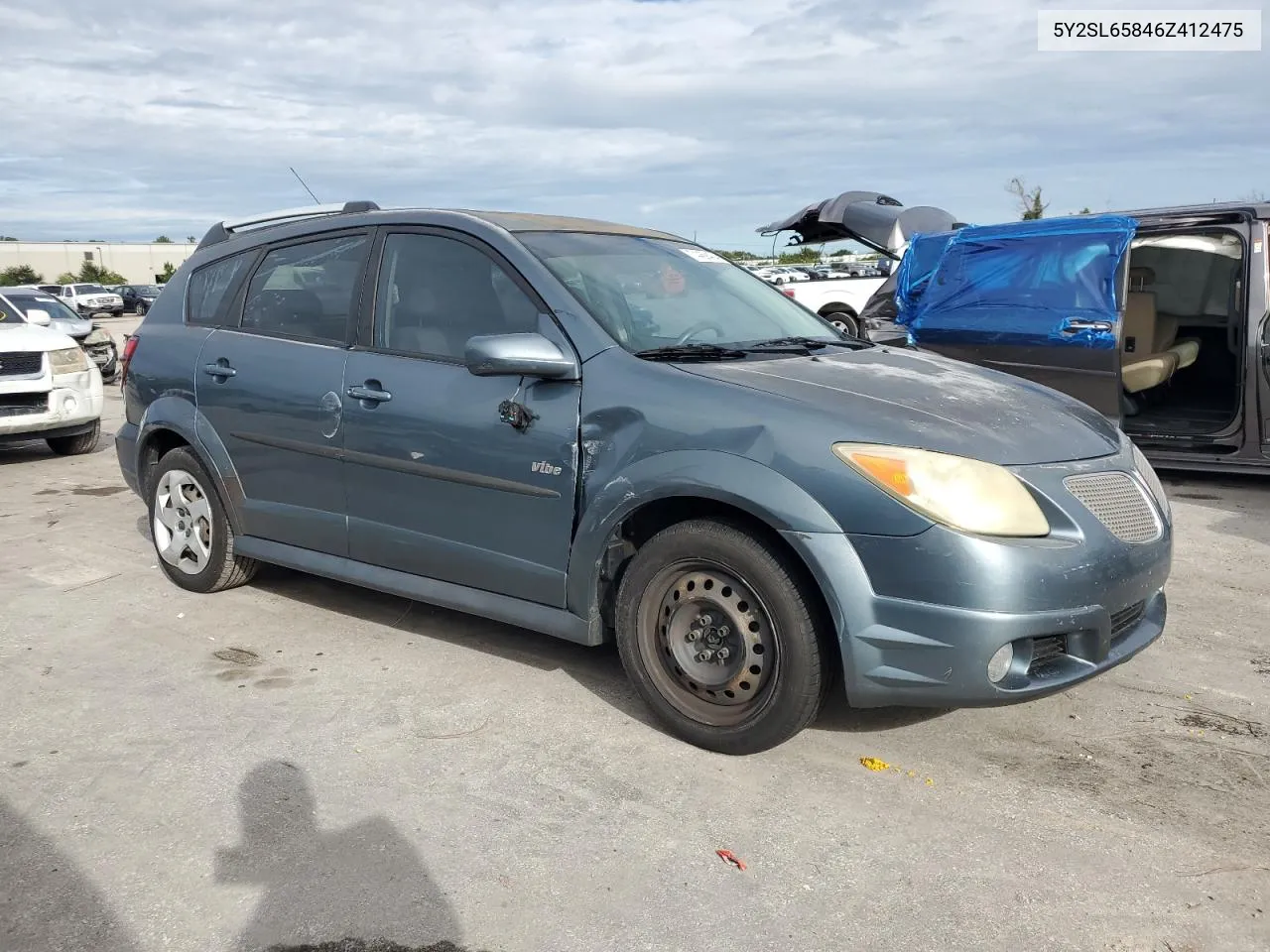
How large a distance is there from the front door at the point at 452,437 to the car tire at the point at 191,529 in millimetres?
1046

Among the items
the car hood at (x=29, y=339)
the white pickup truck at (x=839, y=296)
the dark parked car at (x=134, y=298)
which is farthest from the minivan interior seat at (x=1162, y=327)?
the dark parked car at (x=134, y=298)

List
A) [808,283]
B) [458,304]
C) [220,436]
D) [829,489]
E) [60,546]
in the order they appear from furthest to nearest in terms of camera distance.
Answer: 1. [808,283]
2. [60,546]
3. [220,436]
4. [458,304]
5. [829,489]

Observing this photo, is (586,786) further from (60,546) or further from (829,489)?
(60,546)

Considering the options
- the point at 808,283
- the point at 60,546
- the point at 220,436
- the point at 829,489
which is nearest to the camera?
the point at 829,489

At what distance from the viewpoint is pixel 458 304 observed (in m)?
4.18

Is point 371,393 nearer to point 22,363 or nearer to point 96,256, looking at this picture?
point 22,363

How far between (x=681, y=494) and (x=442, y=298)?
1.45 meters

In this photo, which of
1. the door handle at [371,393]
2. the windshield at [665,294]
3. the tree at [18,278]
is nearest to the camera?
the windshield at [665,294]

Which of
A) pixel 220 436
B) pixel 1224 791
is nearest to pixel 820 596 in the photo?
pixel 1224 791

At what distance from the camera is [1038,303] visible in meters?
7.85

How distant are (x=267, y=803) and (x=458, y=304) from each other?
1.94 metres

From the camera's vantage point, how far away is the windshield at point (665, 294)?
395 centimetres

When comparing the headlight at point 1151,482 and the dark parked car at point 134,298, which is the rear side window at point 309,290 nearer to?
the headlight at point 1151,482

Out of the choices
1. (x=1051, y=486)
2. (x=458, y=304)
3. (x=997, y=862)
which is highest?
(x=458, y=304)
